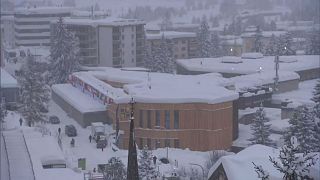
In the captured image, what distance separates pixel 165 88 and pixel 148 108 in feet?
7.23

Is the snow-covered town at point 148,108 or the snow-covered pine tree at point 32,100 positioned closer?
the snow-covered town at point 148,108

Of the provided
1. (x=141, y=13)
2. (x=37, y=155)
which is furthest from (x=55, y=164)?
(x=141, y=13)

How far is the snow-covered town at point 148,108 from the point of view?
51.3 ft

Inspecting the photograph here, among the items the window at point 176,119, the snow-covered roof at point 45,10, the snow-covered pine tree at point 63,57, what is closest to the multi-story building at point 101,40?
the snow-covered pine tree at point 63,57

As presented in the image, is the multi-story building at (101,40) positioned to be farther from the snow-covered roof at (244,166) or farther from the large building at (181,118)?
the snow-covered roof at (244,166)

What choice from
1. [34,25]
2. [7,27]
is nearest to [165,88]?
[34,25]

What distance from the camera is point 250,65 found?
37.9 metres

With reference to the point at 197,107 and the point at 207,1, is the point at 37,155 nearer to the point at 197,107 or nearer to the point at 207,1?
the point at 197,107

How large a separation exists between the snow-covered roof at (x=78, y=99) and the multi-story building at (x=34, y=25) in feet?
75.9

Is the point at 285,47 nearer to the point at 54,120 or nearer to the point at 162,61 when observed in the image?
the point at 162,61

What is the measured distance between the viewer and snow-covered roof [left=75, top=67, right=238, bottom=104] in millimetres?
22094

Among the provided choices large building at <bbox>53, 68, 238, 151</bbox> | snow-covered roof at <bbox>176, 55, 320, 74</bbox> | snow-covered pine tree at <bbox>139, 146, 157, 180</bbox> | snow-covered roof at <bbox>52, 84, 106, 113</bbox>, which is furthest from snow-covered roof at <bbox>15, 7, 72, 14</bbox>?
snow-covered pine tree at <bbox>139, 146, 157, 180</bbox>

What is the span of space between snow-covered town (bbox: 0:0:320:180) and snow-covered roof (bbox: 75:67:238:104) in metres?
0.04

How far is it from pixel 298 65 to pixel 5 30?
34114mm
